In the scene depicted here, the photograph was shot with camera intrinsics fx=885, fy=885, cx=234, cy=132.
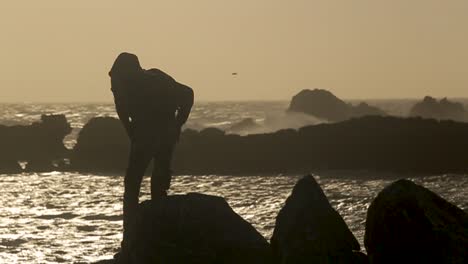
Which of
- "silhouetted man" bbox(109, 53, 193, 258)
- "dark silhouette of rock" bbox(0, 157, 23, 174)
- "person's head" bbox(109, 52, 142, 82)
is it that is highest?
"person's head" bbox(109, 52, 142, 82)

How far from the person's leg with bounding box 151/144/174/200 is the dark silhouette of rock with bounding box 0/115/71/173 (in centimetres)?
5517

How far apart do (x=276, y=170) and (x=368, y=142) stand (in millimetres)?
8403

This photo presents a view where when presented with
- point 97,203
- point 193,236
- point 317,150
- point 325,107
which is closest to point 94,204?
point 97,203

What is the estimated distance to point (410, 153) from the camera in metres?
60.5

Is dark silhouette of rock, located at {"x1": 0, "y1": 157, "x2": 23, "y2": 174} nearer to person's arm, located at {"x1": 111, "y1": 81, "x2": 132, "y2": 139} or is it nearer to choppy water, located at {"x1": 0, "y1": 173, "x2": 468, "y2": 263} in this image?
choppy water, located at {"x1": 0, "y1": 173, "x2": 468, "y2": 263}

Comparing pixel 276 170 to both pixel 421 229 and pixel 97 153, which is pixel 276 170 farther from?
pixel 421 229

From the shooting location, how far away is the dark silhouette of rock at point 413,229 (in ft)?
33.2

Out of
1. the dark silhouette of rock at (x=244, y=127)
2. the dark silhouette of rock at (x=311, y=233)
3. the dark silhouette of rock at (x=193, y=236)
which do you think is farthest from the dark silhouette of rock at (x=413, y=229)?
the dark silhouette of rock at (x=244, y=127)

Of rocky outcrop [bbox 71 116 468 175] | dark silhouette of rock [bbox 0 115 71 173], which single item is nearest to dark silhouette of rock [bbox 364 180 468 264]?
rocky outcrop [bbox 71 116 468 175]

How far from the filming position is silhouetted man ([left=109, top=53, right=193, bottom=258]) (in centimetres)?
1340

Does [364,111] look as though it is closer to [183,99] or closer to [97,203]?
[97,203]

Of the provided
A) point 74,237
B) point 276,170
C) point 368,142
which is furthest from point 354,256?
point 368,142

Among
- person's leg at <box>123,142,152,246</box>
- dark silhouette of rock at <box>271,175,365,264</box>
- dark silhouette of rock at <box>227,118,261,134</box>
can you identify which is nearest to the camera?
dark silhouette of rock at <box>271,175,365,264</box>

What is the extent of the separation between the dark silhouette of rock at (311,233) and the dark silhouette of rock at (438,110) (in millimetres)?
134432
